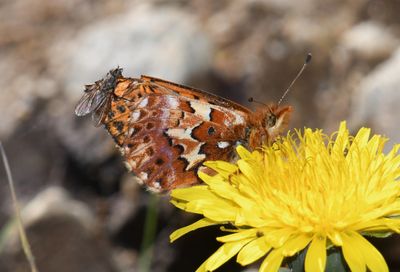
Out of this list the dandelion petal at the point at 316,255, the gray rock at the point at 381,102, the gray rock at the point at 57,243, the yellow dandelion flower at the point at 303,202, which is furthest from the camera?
the gray rock at the point at 57,243

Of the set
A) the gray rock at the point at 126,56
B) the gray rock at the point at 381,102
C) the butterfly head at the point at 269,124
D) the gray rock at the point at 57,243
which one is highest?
the gray rock at the point at 126,56

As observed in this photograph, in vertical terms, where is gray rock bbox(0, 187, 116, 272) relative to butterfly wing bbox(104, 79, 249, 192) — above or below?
above

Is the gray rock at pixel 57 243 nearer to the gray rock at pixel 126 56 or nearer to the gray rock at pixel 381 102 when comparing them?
the gray rock at pixel 126 56

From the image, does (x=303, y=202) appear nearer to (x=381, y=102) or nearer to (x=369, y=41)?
(x=381, y=102)

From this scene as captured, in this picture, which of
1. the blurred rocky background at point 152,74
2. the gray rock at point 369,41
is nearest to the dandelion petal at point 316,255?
the blurred rocky background at point 152,74

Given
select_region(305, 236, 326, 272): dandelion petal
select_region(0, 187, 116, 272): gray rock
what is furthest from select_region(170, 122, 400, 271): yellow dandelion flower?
select_region(0, 187, 116, 272): gray rock

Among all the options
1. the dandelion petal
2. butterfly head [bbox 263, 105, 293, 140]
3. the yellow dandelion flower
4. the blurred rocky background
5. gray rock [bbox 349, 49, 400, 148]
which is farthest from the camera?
the blurred rocky background

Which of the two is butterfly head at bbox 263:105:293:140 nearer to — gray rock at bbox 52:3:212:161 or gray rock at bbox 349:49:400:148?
gray rock at bbox 349:49:400:148

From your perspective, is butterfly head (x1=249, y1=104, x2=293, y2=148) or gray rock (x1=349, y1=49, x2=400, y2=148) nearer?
butterfly head (x1=249, y1=104, x2=293, y2=148)
